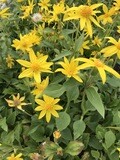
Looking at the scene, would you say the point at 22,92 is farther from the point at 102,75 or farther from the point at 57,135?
the point at 102,75

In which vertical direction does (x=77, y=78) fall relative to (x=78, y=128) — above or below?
above

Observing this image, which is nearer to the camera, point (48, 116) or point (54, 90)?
point (54, 90)

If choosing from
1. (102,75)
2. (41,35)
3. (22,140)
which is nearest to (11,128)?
(22,140)

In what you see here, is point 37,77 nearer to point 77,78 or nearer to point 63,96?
point 77,78

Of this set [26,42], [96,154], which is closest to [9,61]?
[26,42]

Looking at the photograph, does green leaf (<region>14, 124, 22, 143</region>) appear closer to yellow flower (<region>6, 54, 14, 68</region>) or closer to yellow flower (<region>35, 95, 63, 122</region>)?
yellow flower (<region>35, 95, 63, 122</region>)
